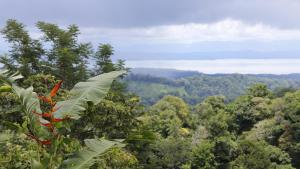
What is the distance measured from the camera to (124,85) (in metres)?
30.0

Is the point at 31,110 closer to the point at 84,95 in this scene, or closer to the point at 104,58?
the point at 84,95

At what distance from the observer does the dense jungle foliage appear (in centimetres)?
339

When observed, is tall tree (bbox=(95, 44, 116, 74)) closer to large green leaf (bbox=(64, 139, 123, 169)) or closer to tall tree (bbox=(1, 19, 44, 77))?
tall tree (bbox=(1, 19, 44, 77))

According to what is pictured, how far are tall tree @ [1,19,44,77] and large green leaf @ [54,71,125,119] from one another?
23365 mm

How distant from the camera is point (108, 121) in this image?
1658 centimetres

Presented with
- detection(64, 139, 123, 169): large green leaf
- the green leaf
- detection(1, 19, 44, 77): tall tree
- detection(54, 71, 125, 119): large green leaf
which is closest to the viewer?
detection(64, 139, 123, 169): large green leaf

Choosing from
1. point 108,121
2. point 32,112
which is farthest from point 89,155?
point 108,121

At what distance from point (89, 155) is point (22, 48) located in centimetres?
2559

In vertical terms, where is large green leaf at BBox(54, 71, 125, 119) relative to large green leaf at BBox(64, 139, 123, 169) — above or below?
above

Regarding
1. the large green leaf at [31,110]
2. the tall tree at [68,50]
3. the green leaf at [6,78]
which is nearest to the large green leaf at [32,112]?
the large green leaf at [31,110]

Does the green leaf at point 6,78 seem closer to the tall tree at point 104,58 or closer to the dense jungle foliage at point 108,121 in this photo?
the dense jungle foliage at point 108,121

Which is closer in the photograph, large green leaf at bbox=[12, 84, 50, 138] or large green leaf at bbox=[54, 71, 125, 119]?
large green leaf at bbox=[12, 84, 50, 138]

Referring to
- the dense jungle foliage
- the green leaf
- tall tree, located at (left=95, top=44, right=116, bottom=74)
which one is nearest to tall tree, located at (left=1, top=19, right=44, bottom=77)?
the dense jungle foliage

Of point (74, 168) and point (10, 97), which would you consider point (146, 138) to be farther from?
point (10, 97)
